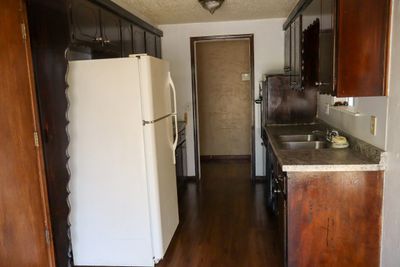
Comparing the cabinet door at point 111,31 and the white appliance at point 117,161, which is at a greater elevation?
the cabinet door at point 111,31

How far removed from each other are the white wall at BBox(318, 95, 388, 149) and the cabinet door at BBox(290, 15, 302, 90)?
17.7 inches

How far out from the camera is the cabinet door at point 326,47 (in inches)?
75.1

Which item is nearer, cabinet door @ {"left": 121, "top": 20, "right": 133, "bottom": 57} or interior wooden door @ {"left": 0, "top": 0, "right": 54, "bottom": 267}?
interior wooden door @ {"left": 0, "top": 0, "right": 54, "bottom": 267}

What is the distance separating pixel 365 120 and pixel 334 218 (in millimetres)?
A: 702

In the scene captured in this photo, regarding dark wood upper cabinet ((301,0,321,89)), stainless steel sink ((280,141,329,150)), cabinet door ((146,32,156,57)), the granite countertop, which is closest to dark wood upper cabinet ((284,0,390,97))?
the granite countertop

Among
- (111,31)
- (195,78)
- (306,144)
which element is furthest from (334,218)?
(195,78)

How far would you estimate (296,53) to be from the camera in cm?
321

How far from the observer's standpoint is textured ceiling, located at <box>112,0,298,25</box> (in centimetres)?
342

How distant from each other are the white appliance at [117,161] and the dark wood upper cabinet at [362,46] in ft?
4.21

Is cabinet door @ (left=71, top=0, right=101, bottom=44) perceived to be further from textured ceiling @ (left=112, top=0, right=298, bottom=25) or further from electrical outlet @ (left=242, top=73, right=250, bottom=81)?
electrical outlet @ (left=242, top=73, right=250, bottom=81)

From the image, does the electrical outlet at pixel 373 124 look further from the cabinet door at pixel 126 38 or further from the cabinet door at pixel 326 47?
the cabinet door at pixel 126 38

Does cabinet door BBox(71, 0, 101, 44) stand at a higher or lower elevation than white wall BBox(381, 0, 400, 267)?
higher

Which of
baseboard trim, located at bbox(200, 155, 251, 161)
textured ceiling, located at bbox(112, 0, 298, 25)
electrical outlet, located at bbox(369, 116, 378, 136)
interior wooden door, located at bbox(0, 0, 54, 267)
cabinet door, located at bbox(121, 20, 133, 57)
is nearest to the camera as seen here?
interior wooden door, located at bbox(0, 0, 54, 267)

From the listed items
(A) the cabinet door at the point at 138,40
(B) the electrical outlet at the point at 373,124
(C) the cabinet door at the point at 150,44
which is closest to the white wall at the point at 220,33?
(C) the cabinet door at the point at 150,44
